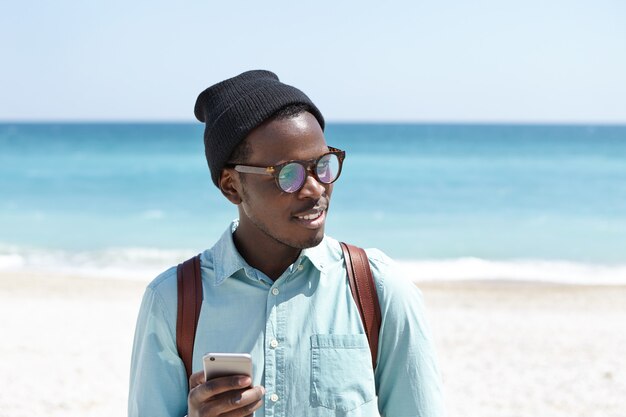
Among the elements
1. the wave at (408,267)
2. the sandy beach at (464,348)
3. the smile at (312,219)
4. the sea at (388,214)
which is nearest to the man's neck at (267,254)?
the smile at (312,219)

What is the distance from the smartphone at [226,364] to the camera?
188 cm

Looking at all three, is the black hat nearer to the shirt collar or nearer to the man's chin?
the shirt collar

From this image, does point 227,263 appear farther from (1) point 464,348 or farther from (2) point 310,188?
(1) point 464,348

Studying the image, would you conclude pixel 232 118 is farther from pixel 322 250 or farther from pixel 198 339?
pixel 198 339

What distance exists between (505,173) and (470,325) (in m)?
38.8

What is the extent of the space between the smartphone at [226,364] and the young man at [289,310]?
186mm

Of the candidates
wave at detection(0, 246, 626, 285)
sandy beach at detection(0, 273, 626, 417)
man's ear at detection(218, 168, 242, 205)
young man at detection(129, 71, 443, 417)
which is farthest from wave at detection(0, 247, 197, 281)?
young man at detection(129, 71, 443, 417)

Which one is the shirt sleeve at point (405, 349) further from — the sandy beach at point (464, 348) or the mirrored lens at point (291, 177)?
the sandy beach at point (464, 348)

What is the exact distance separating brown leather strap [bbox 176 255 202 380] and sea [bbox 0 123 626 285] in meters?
5.19

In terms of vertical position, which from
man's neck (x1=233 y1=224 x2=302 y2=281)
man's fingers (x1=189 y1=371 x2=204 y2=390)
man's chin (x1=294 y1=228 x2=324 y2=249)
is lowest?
man's fingers (x1=189 y1=371 x2=204 y2=390)

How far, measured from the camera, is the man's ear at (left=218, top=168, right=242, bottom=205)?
2.32 metres

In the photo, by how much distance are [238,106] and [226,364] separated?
0.72 meters

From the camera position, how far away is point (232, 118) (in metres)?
2.24

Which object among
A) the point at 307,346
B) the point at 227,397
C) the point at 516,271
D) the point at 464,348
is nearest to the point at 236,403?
the point at 227,397
